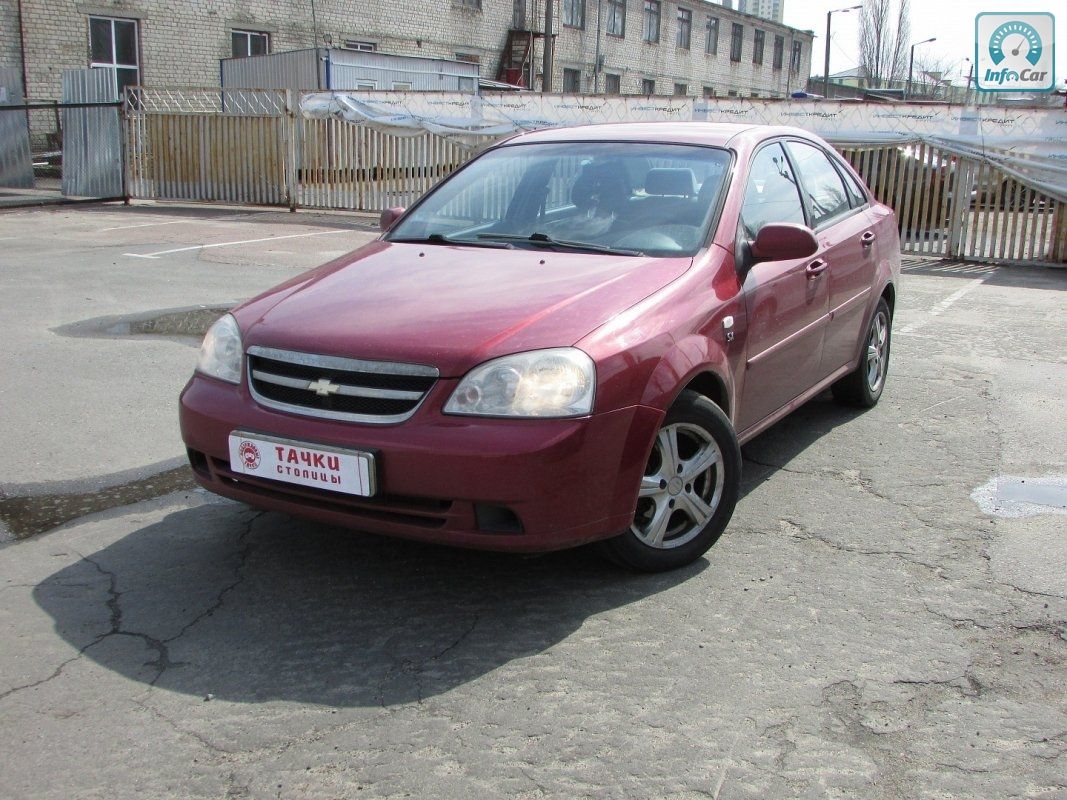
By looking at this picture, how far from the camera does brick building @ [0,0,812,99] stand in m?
25.0

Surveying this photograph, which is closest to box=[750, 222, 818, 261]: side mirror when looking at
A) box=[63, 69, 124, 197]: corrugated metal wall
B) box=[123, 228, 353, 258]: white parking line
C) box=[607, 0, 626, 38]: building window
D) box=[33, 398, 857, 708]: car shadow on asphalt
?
box=[33, 398, 857, 708]: car shadow on asphalt

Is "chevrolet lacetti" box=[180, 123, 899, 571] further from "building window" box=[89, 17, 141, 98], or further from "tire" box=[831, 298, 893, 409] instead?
"building window" box=[89, 17, 141, 98]

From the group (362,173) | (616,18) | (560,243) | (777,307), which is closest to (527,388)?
(560,243)

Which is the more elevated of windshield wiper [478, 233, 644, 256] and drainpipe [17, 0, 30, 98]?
drainpipe [17, 0, 30, 98]

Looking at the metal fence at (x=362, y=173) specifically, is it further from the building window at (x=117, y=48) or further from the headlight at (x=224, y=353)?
→ the headlight at (x=224, y=353)

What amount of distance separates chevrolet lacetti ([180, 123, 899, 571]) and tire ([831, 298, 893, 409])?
92 centimetres

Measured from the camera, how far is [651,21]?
46.9 m

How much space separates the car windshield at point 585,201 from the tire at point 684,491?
2.41ft

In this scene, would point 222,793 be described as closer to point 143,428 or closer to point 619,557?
point 619,557

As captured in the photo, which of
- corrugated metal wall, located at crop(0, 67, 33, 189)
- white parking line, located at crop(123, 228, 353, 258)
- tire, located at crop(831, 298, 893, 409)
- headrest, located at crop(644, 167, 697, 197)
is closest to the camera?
headrest, located at crop(644, 167, 697, 197)

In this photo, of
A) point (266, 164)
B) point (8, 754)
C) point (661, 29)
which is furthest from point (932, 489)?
point (661, 29)

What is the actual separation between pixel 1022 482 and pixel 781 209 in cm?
165

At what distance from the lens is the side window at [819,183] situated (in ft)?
17.0

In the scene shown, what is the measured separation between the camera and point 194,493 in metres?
4.57
